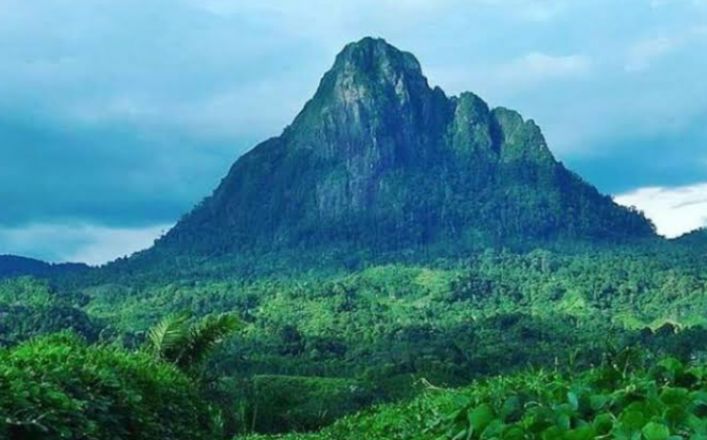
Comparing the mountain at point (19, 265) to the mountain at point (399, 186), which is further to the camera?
the mountain at point (19, 265)

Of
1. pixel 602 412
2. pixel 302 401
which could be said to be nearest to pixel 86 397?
pixel 602 412

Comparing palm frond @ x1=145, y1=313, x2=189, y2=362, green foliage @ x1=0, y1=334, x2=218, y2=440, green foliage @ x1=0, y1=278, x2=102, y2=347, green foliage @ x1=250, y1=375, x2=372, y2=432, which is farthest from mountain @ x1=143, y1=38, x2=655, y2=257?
green foliage @ x1=0, y1=334, x2=218, y2=440

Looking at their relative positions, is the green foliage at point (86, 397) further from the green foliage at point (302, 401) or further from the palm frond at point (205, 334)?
the green foliage at point (302, 401)

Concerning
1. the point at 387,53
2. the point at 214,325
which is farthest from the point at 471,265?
the point at 214,325

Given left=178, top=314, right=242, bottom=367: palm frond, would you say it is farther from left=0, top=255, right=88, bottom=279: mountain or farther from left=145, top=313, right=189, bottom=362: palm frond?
left=0, top=255, right=88, bottom=279: mountain

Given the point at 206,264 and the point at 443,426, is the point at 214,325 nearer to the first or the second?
the point at 443,426

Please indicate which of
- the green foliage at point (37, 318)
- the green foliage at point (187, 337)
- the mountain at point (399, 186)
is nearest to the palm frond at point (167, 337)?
the green foliage at point (187, 337)
